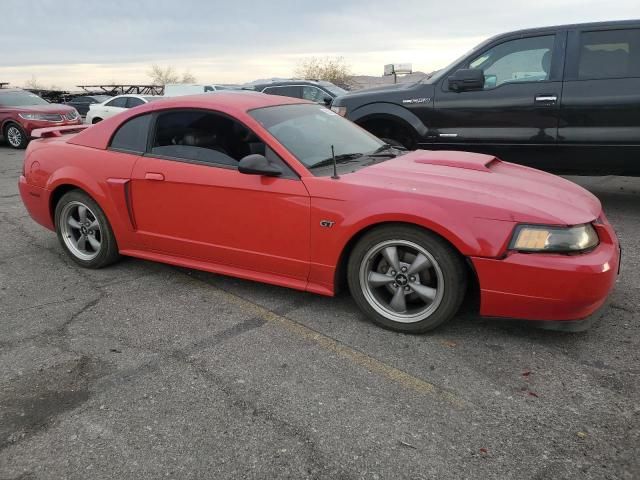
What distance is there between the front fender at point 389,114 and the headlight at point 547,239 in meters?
3.58

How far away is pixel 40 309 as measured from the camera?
3768 millimetres

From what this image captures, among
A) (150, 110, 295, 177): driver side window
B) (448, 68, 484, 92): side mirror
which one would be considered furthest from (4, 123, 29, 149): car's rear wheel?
(448, 68, 484, 92): side mirror

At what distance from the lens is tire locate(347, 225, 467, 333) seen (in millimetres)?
3102

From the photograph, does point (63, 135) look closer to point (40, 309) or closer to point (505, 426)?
point (40, 309)

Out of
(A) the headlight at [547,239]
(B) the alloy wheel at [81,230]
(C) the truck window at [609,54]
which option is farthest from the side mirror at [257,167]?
(C) the truck window at [609,54]

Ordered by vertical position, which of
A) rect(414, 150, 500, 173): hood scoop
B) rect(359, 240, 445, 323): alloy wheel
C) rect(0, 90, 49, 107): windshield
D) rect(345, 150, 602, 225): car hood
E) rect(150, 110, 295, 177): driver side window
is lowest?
rect(359, 240, 445, 323): alloy wheel

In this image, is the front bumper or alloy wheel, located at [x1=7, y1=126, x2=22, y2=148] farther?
alloy wheel, located at [x1=7, y1=126, x2=22, y2=148]

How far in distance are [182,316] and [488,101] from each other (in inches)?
165

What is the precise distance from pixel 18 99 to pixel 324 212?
47.8ft

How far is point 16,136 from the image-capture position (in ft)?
46.8

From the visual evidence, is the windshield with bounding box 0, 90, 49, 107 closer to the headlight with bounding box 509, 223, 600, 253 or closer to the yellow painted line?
the yellow painted line

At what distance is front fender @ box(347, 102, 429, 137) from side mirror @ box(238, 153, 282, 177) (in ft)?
10.9

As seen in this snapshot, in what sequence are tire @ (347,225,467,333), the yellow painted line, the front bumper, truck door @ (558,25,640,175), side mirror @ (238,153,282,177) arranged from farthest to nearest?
truck door @ (558,25,640,175) → side mirror @ (238,153,282,177) → tire @ (347,225,467,333) → the front bumper → the yellow painted line

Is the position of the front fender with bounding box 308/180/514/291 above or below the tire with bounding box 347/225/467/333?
above
